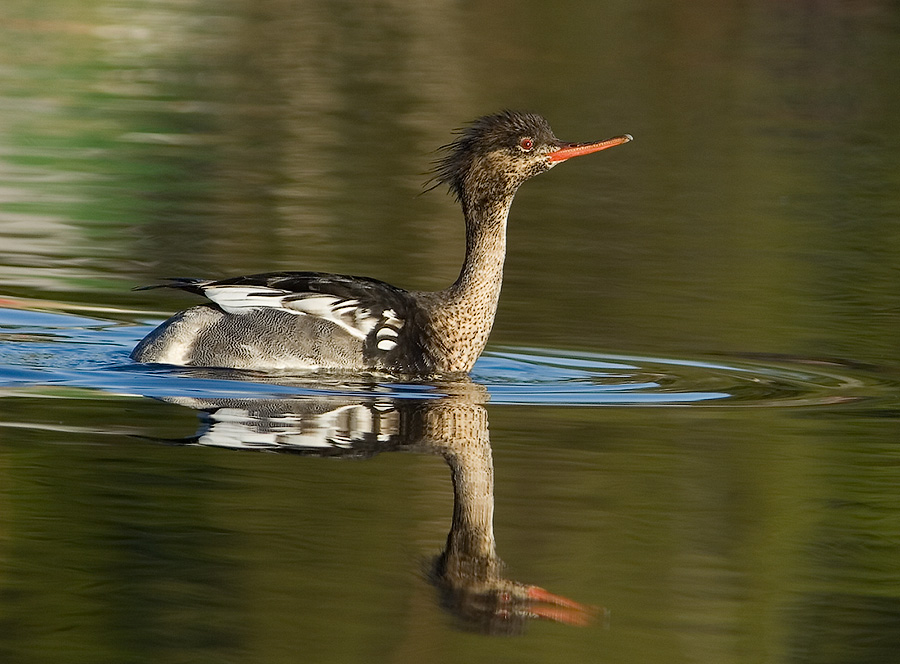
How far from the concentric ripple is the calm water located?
32 millimetres

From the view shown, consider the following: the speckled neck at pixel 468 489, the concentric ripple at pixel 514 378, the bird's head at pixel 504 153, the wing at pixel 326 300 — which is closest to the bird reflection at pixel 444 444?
the speckled neck at pixel 468 489

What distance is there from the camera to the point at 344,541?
650cm

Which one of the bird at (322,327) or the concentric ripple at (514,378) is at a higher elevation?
the bird at (322,327)

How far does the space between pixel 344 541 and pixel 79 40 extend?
25.7 metres

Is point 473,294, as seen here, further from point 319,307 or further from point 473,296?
point 319,307

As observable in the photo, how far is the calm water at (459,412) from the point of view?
5871 millimetres

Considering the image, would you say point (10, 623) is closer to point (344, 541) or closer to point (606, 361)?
point (344, 541)

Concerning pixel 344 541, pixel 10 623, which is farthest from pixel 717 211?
pixel 10 623

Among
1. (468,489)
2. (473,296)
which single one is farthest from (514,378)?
(468,489)

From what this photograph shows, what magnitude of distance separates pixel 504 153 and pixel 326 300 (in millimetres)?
1486

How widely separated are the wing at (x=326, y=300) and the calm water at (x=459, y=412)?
12.1 inches

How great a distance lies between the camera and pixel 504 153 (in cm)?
1050

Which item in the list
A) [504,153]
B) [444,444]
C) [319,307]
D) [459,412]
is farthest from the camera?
[504,153]

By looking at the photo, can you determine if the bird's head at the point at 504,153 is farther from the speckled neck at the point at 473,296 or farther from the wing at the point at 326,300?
the wing at the point at 326,300
